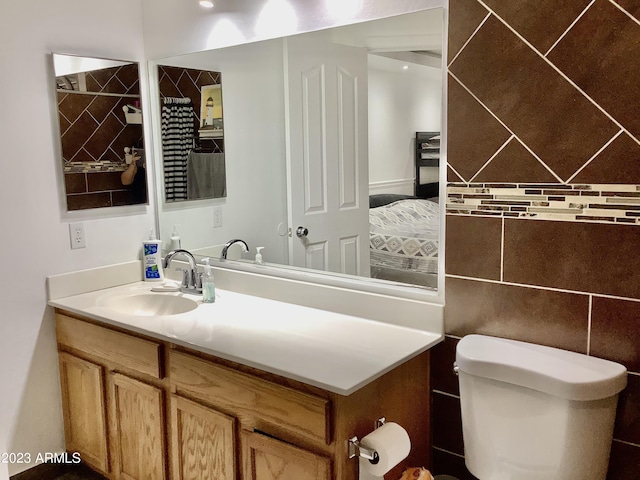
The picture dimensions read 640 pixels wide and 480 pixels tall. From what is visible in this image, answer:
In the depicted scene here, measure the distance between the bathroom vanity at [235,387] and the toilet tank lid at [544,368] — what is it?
0.64 feet

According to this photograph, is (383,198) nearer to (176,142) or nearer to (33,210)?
(176,142)

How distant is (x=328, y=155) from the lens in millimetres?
2357

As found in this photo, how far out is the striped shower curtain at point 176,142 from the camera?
2.60 m

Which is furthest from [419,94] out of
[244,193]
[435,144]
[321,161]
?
[244,193]

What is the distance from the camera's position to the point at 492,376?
1513 mm

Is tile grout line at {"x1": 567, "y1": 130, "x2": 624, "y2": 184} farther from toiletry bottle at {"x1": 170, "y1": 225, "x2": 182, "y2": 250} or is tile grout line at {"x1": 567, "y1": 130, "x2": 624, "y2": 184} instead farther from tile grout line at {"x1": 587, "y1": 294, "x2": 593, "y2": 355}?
toiletry bottle at {"x1": 170, "y1": 225, "x2": 182, "y2": 250}

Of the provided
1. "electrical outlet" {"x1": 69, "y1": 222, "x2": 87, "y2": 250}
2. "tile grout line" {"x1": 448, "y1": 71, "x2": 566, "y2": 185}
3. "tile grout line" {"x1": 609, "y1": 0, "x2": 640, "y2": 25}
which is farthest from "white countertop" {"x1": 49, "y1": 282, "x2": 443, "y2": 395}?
"tile grout line" {"x1": 609, "y1": 0, "x2": 640, "y2": 25}

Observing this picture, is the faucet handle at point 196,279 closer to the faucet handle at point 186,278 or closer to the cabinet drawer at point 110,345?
the faucet handle at point 186,278

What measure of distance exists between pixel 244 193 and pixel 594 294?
61.8 inches

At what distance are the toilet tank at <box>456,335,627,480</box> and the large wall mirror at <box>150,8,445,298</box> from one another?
1.26 feet

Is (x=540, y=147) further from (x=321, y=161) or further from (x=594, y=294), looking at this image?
(x=321, y=161)

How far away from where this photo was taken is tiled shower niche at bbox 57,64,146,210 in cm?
237

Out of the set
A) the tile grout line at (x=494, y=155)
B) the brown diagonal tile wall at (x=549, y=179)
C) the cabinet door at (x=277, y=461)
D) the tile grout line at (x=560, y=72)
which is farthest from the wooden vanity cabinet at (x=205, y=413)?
the tile grout line at (x=560, y=72)

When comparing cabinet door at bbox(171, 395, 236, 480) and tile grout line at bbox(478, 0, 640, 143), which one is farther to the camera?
cabinet door at bbox(171, 395, 236, 480)
